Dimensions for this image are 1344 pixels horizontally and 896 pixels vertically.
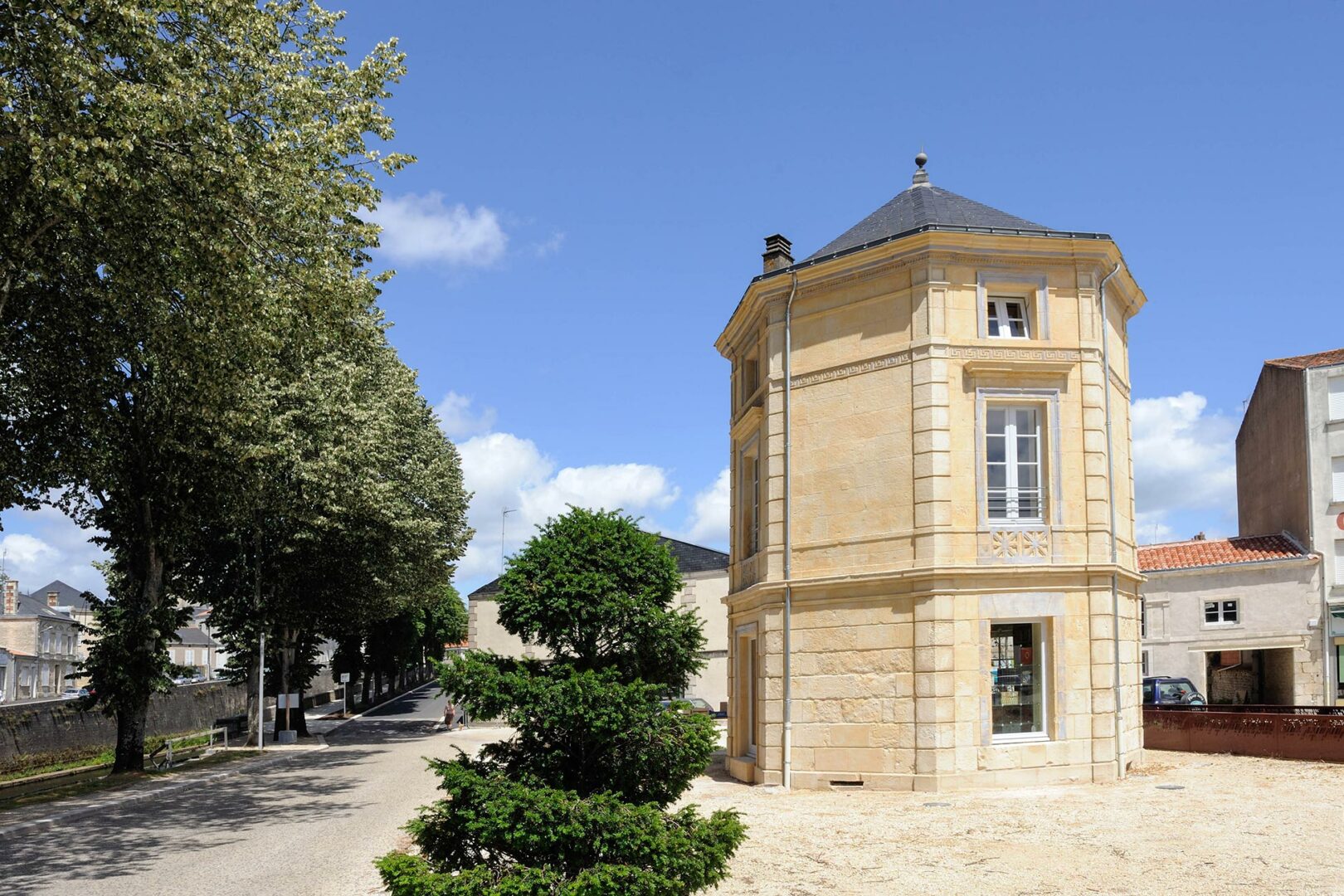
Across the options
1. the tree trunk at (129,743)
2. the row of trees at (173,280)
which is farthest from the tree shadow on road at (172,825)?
the row of trees at (173,280)

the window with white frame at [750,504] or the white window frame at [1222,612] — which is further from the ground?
the window with white frame at [750,504]

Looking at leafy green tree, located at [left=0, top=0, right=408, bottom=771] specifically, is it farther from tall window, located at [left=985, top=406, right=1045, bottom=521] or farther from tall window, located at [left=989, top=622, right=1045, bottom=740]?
tall window, located at [left=989, top=622, right=1045, bottom=740]

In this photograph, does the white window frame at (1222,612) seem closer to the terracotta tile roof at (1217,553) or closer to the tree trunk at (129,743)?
the terracotta tile roof at (1217,553)

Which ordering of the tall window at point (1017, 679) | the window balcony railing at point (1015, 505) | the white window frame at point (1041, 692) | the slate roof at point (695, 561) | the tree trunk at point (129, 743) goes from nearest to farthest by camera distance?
the white window frame at point (1041, 692)
the tall window at point (1017, 679)
the window balcony railing at point (1015, 505)
the tree trunk at point (129, 743)
the slate roof at point (695, 561)

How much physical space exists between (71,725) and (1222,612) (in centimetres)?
3667

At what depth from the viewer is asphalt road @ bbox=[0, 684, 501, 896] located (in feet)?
38.6

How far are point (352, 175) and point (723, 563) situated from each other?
33.8 metres

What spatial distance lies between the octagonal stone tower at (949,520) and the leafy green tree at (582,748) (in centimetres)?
1016

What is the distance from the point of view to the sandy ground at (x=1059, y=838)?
10852 mm

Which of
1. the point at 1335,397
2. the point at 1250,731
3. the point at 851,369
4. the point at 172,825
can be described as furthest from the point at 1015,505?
the point at 1335,397

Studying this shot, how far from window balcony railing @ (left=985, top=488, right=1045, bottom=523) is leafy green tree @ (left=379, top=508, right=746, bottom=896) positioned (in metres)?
11.1

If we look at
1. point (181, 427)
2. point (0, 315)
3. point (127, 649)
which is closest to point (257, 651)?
point (127, 649)

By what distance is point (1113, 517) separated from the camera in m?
19.0

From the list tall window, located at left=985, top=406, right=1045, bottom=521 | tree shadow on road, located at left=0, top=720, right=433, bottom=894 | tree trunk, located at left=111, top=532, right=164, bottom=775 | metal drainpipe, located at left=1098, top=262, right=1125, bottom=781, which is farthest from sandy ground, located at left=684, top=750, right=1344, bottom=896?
tree trunk, located at left=111, top=532, right=164, bottom=775
